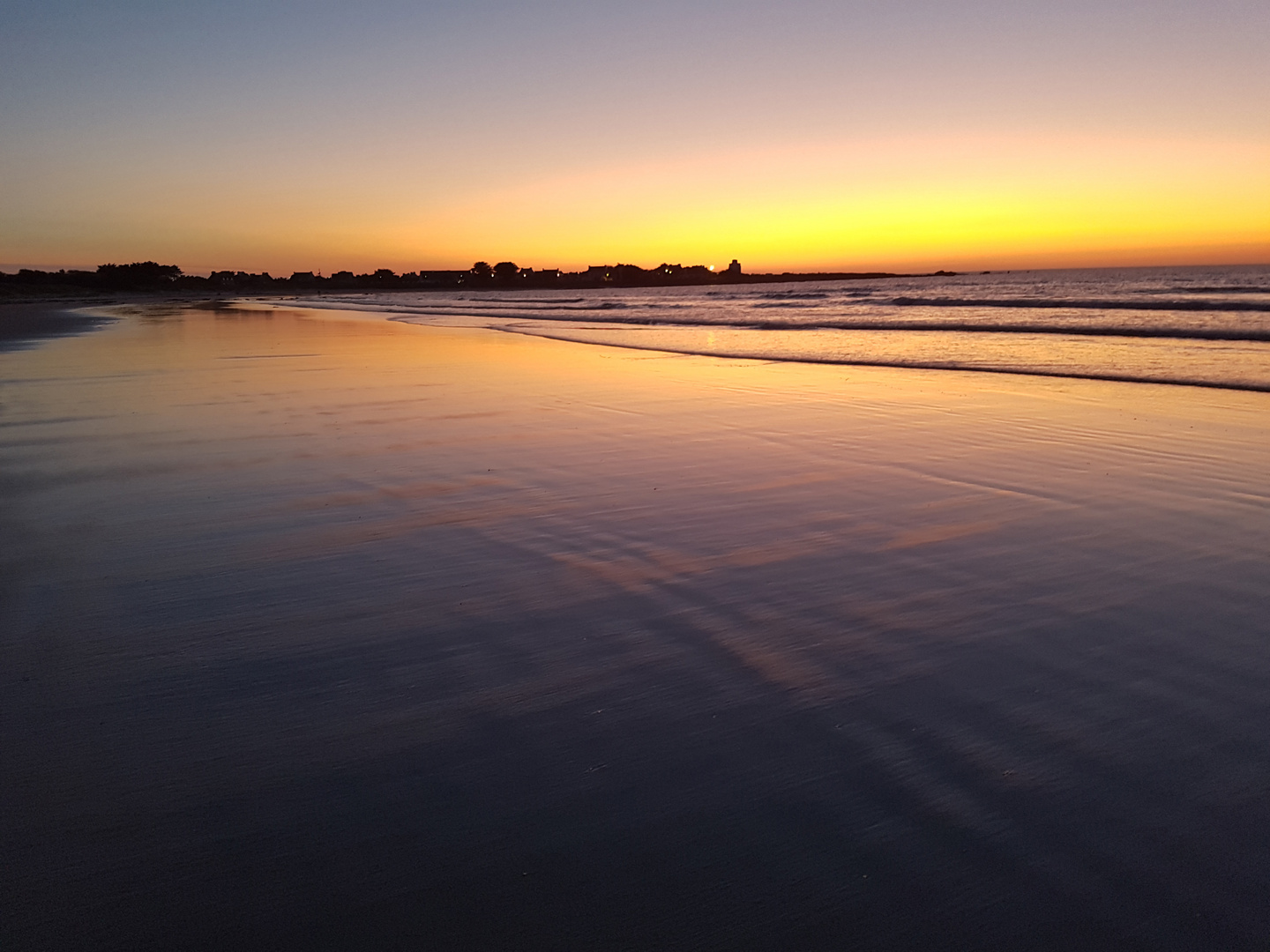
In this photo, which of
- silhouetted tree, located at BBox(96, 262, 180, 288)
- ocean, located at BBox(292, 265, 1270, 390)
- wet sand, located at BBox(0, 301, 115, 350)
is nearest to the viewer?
ocean, located at BBox(292, 265, 1270, 390)

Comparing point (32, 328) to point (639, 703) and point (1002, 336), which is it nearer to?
point (1002, 336)

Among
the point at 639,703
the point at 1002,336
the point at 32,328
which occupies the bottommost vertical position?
the point at 639,703

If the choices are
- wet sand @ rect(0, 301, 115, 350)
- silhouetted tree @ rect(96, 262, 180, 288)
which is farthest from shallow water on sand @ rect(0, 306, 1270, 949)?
silhouetted tree @ rect(96, 262, 180, 288)

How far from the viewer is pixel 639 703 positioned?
9.21ft

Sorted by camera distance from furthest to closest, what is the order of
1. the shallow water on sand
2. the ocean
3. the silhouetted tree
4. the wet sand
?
1. the silhouetted tree
2. the wet sand
3. the ocean
4. the shallow water on sand

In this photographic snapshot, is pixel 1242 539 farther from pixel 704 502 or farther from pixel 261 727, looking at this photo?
pixel 261 727

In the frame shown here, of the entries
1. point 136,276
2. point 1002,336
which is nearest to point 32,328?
point 1002,336

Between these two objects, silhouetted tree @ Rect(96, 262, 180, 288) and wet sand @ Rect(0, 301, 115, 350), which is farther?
silhouetted tree @ Rect(96, 262, 180, 288)

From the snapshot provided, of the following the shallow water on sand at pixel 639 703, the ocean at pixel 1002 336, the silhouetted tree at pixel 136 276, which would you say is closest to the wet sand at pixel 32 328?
the ocean at pixel 1002 336

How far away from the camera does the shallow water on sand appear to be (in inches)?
75.5

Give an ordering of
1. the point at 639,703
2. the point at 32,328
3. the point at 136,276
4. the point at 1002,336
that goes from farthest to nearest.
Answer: the point at 136,276, the point at 32,328, the point at 1002,336, the point at 639,703

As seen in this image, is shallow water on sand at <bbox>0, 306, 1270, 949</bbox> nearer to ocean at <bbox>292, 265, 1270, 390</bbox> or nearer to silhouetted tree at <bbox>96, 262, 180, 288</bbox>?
ocean at <bbox>292, 265, 1270, 390</bbox>

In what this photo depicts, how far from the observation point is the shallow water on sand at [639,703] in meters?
1.92

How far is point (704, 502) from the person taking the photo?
5371 mm
